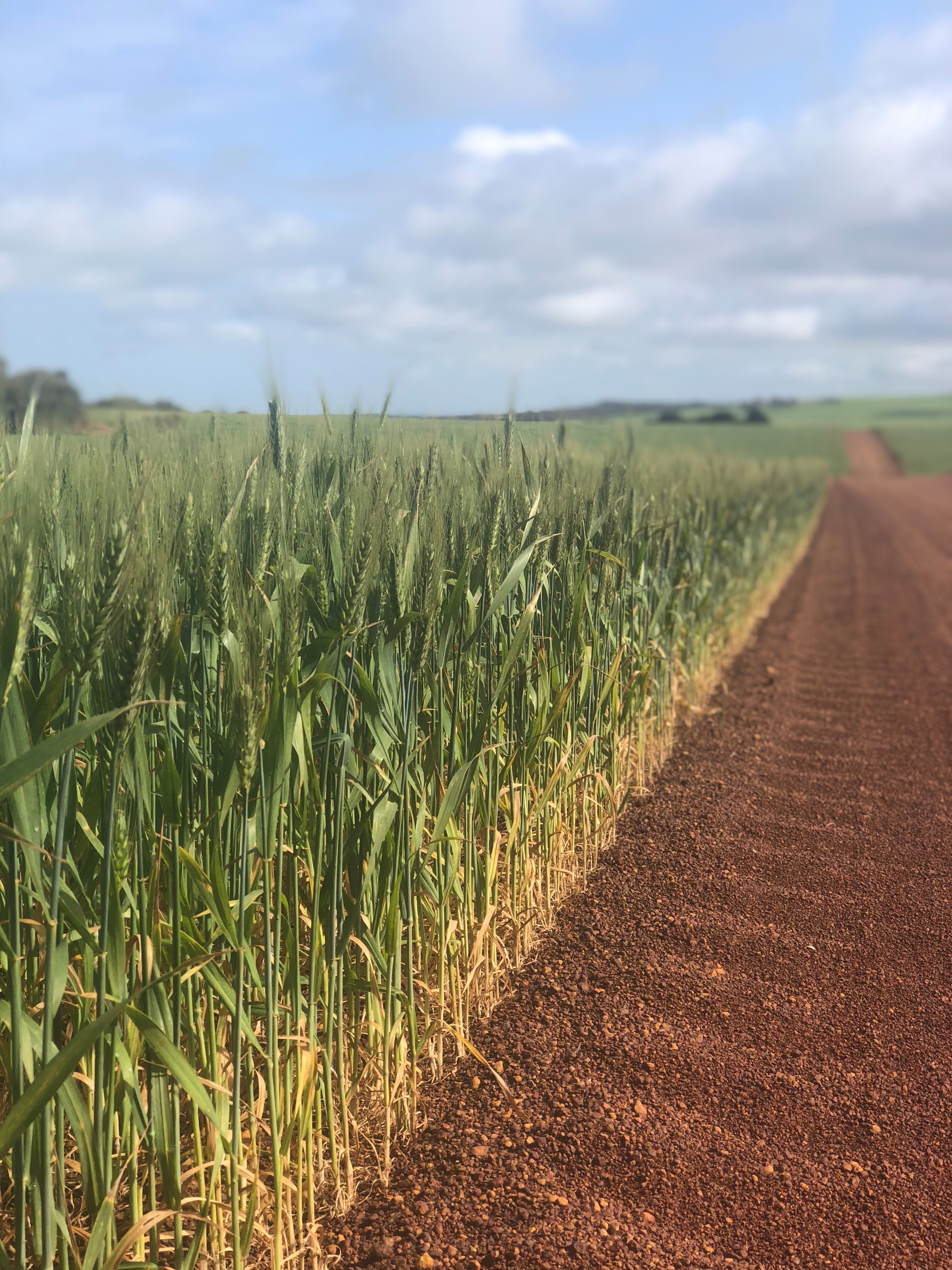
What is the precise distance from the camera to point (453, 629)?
2150 mm

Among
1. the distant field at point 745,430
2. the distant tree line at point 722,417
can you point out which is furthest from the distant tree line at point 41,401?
the distant tree line at point 722,417

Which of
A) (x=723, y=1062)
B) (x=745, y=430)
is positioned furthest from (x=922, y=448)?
(x=723, y=1062)

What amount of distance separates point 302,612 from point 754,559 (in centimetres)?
820

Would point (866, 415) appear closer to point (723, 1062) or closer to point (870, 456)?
point (870, 456)

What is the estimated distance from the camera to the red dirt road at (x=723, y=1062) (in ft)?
6.06

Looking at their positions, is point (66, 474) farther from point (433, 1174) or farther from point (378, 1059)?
point (433, 1174)

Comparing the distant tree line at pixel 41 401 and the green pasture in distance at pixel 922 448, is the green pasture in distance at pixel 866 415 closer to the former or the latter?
the green pasture in distance at pixel 922 448

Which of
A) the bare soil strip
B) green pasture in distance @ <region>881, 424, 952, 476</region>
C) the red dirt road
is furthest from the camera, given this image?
green pasture in distance @ <region>881, 424, 952, 476</region>

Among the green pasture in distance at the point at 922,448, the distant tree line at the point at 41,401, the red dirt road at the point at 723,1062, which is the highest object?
the green pasture in distance at the point at 922,448

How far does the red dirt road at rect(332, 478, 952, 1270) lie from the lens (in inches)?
72.7

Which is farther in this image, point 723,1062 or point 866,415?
point 866,415

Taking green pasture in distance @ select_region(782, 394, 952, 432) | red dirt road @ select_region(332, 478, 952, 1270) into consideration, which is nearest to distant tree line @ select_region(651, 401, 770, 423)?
green pasture in distance @ select_region(782, 394, 952, 432)

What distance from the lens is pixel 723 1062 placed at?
238cm

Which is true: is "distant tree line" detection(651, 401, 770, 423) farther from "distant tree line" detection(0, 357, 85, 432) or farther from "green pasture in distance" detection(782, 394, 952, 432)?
"distant tree line" detection(0, 357, 85, 432)
